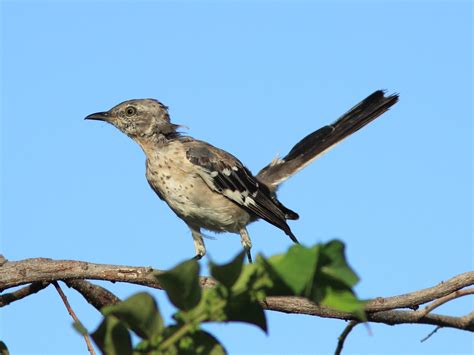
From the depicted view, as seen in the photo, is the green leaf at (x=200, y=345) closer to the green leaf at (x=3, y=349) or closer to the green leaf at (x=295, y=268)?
the green leaf at (x=295, y=268)

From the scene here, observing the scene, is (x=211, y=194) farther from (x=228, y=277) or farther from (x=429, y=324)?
(x=228, y=277)

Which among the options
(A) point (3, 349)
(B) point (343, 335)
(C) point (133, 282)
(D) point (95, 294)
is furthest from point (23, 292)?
(A) point (3, 349)

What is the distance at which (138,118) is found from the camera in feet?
26.1

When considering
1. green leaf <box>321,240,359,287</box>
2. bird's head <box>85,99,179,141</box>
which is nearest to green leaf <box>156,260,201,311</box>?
green leaf <box>321,240,359,287</box>

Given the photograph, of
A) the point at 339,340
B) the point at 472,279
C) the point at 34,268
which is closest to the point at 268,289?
the point at 339,340

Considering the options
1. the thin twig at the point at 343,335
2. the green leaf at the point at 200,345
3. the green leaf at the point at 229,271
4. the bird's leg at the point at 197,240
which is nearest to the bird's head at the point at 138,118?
the bird's leg at the point at 197,240

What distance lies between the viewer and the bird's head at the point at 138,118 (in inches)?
312

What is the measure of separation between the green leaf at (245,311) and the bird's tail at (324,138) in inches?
289

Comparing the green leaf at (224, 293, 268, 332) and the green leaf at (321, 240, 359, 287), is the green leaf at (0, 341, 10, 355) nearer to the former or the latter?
the green leaf at (224, 293, 268, 332)

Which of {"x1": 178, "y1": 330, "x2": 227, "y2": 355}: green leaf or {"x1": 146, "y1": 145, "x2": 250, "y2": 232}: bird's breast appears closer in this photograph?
{"x1": 178, "y1": 330, "x2": 227, "y2": 355}: green leaf

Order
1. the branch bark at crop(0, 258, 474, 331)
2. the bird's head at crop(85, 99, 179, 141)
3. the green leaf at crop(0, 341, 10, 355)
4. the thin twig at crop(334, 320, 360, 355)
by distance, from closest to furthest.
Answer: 1. the green leaf at crop(0, 341, 10, 355)
2. the thin twig at crop(334, 320, 360, 355)
3. the branch bark at crop(0, 258, 474, 331)
4. the bird's head at crop(85, 99, 179, 141)

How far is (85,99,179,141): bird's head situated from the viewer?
312 inches

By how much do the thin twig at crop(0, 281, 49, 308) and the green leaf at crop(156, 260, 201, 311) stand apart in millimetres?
3459

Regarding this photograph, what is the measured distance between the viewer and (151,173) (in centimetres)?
755
